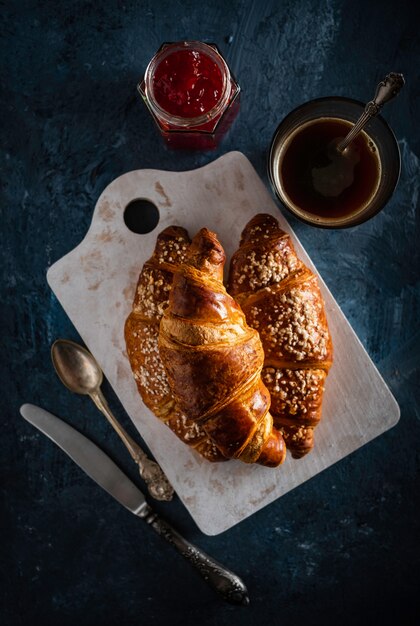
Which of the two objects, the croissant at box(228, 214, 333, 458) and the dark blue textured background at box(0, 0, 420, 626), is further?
the dark blue textured background at box(0, 0, 420, 626)

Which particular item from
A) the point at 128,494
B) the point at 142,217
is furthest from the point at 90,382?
the point at 142,217

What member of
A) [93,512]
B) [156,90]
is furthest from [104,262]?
[93,512]

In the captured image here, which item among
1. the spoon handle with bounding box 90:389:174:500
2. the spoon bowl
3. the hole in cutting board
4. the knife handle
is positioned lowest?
the knife handle

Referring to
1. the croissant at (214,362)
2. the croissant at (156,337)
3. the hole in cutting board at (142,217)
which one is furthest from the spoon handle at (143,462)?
the hole in cutting board at (142,217)

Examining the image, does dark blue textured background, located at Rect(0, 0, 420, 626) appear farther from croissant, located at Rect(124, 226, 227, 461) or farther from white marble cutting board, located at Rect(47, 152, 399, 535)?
croissant, located at Rect(124, 226, 227, 461)

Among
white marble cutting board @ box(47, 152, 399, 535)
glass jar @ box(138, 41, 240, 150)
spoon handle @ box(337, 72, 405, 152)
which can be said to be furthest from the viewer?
white marble cutting board @ box(47, 152, 399, 535)

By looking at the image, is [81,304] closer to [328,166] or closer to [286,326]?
[286,326]

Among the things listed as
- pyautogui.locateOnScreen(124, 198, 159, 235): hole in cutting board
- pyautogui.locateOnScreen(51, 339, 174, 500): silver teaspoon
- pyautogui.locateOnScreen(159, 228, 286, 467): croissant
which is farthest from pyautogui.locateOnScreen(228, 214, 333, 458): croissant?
pyautogui.locateOnScreen(51, 339, 174, 500): silver teaspoon

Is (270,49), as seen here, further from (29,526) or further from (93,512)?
(29,526)
